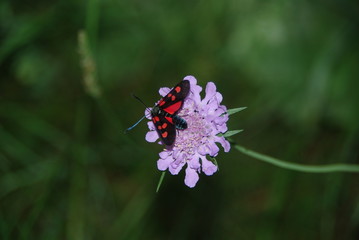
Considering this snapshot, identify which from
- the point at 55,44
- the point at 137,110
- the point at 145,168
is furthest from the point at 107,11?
the point at 145,168

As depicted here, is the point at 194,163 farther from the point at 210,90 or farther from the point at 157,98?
the point at 157,98

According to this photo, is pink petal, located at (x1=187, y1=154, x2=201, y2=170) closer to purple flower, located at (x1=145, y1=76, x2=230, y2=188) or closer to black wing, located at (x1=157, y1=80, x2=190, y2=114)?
purple flower, located at (x1=145, y1=76, x2=230, y2=188)

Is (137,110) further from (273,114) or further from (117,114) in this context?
(273,114)

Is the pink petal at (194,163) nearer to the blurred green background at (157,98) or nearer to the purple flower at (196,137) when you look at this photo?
the purple flower at (196,137)

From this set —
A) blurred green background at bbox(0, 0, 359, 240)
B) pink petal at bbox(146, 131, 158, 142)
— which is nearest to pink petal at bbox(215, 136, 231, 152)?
pink petal at bbox(146, 131, 158, 142)

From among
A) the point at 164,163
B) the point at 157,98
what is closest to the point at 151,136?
the point at 164,163

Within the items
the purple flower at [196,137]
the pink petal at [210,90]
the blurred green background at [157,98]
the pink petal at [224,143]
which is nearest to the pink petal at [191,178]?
the purple flower at [196,137]
